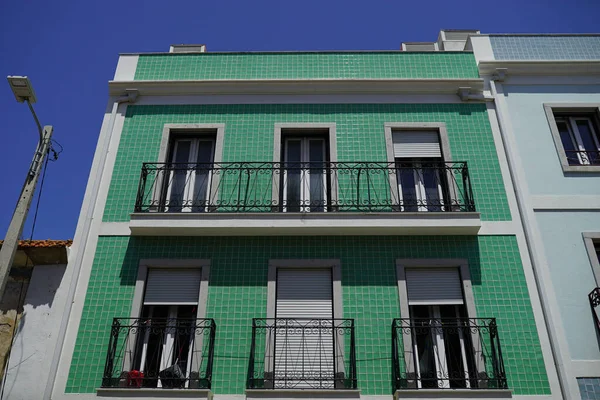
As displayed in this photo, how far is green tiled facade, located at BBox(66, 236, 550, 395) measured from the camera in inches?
351

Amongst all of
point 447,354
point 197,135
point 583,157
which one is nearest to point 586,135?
point 583,157

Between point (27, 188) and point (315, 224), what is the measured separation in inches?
176

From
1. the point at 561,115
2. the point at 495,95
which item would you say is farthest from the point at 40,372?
the point at 561,115

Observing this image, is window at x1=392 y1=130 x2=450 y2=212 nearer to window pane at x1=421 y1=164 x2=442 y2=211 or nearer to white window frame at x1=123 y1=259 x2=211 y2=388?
window pane at x1=421 y1=164 x2=442 y2=211

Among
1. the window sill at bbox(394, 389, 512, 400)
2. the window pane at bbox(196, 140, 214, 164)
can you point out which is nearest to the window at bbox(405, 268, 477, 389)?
the window sill at bbox(394, 389, 512, 400)

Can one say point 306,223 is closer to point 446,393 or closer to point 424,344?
point 424,344

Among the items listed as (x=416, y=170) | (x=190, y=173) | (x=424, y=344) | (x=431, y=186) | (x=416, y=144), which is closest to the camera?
(x=424, y=344)

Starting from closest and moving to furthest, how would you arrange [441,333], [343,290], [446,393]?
[446,393] < [441,333] < [343,290]

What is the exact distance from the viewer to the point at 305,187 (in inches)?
424

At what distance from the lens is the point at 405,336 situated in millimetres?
9109

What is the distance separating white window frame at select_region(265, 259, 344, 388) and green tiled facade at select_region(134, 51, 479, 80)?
13.7 feet

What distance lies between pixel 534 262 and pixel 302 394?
4425 millimetres

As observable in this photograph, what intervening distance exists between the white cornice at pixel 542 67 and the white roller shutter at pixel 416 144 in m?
1.94

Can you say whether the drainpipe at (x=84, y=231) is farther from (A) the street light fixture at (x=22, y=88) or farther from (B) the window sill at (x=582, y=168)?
(B) the window sill at (x=582, y=168)
